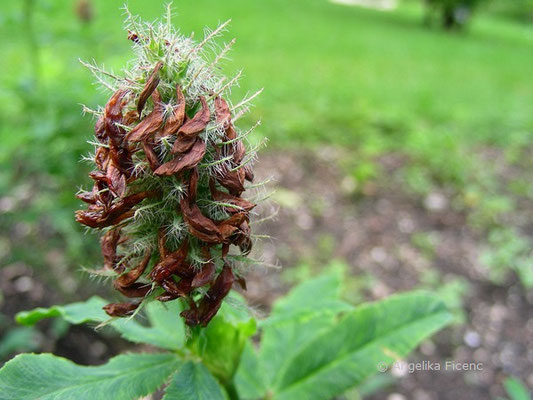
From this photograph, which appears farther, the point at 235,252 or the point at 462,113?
the point at 462,113

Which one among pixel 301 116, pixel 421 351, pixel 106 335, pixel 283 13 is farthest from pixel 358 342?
pixel 283 13

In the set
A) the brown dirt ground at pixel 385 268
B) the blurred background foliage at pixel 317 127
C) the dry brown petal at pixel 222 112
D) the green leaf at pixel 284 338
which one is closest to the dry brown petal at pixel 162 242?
the dry brown petal at pixel 222 112

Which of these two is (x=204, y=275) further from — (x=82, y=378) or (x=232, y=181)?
(x=82, y=378)

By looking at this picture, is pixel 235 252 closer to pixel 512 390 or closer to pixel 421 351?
pixel 512 390

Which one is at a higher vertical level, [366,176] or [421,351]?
[366,176]

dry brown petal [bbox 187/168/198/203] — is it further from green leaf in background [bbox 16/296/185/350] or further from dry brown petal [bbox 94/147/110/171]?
green leaf in background [bbox 16/296/185/350]

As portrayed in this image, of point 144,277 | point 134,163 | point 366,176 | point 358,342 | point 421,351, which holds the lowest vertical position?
point 421,351
